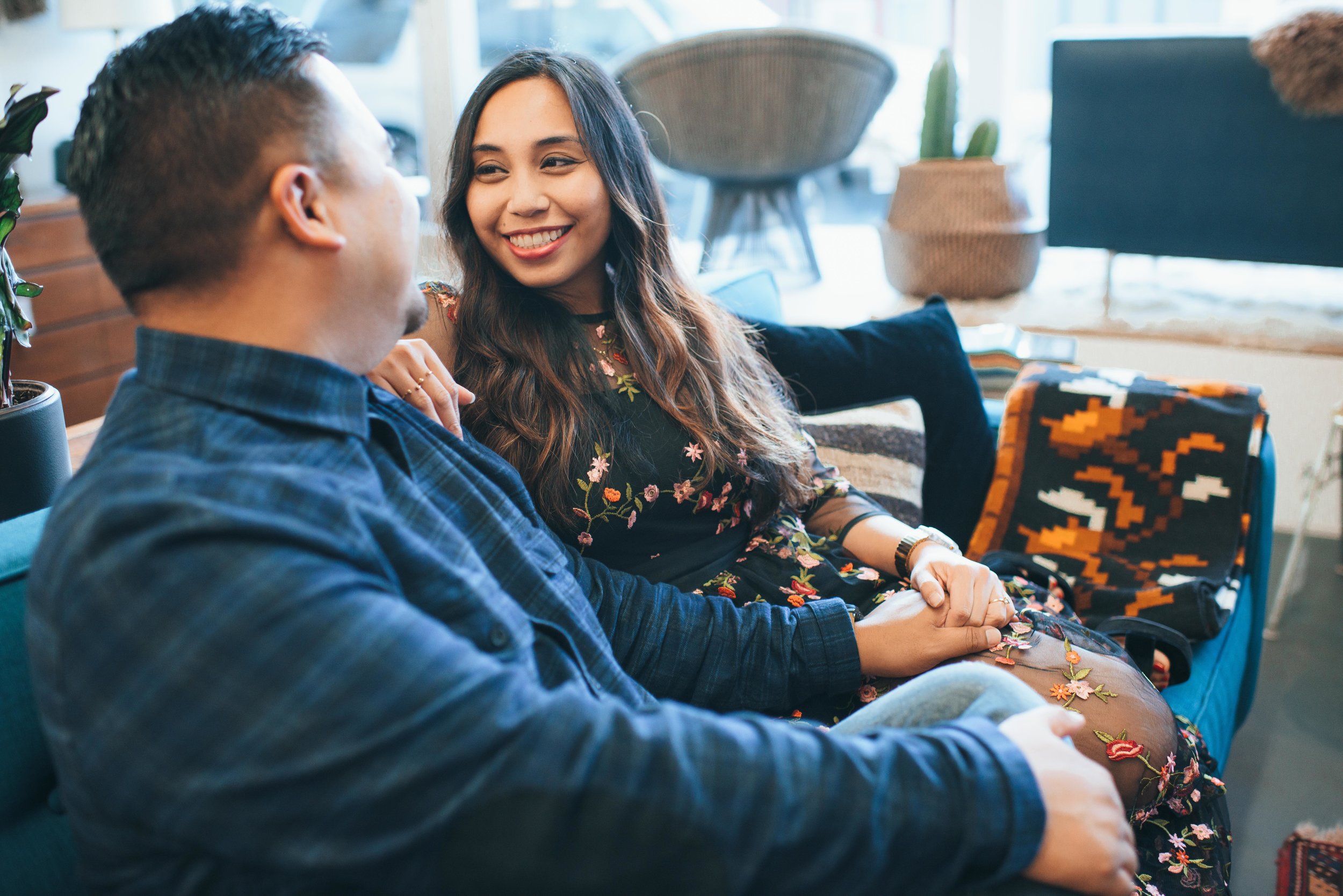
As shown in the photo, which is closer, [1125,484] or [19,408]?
[19,408]

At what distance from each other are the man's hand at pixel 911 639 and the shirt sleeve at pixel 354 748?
0.45m

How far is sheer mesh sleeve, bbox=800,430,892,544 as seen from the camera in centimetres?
142

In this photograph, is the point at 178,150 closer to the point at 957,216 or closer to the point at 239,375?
the point at 239,375

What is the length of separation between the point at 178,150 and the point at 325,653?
374 millimetres

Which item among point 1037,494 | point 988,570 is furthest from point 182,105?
point 1037,494

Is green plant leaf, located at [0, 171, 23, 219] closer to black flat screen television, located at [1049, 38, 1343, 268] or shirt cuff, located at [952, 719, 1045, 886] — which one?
shirt cuff, located at [952, 719, 1045, 886]

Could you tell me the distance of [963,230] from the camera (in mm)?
3086

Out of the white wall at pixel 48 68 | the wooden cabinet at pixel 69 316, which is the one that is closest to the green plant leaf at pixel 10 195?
the wooden cabinet at pixel 69 316

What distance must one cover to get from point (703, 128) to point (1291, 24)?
1674 mm

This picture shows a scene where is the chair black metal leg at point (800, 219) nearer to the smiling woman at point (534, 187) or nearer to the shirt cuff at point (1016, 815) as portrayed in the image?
the smiling woman at point (534, 187)

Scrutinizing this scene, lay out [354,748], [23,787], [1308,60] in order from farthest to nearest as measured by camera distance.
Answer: [1308,60]
[23,787]
[354,748]

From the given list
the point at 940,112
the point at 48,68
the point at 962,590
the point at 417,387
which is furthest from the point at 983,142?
the point at 48,68

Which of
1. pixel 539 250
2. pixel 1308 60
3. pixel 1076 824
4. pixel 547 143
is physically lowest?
pixel 1076 824

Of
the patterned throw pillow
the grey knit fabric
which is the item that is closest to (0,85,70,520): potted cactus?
→ the patterned throw pillow
